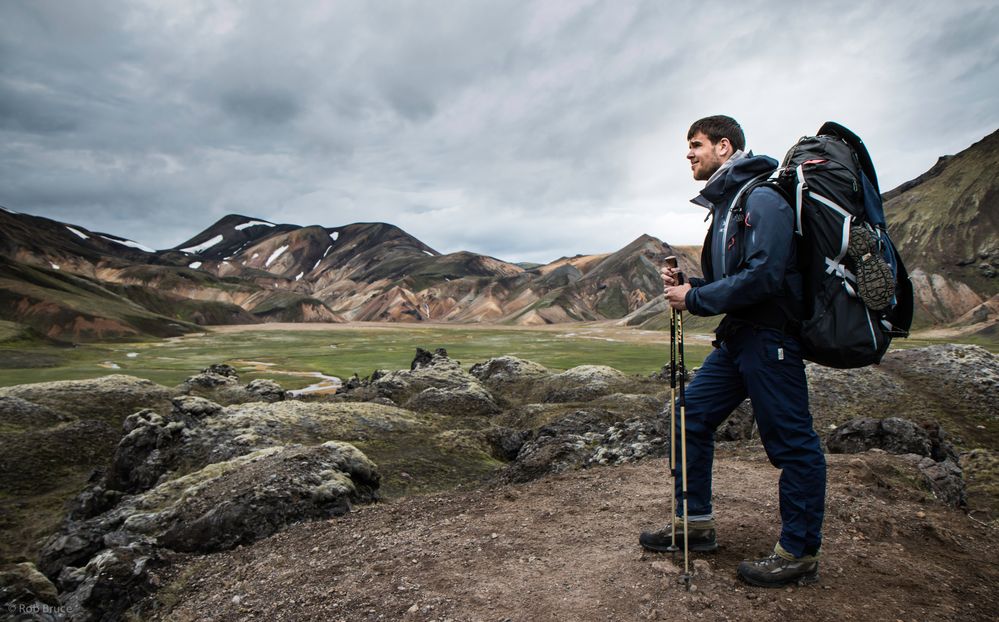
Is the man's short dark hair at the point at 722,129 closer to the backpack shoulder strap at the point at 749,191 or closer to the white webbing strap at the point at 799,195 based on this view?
the backpack shoulder strap at the point at 749,191

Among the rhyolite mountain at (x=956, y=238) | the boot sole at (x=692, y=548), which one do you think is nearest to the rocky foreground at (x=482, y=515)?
the boot sole at (x=692, y=548)

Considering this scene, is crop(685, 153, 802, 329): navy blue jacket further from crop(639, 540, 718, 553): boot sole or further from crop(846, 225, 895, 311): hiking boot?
crop(639, 540, 718, 553): boot sole

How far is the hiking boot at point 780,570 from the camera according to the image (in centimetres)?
521

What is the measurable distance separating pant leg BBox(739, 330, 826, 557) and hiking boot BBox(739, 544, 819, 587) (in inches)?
3.1

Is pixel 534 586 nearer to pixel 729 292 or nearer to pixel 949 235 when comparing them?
pixel 729 292

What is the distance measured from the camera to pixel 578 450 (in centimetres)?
1473

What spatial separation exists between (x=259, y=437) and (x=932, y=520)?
58.3 feet

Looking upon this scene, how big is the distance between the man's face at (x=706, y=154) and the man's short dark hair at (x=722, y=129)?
0.04 m

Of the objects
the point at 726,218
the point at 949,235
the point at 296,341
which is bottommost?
the point at 296,341

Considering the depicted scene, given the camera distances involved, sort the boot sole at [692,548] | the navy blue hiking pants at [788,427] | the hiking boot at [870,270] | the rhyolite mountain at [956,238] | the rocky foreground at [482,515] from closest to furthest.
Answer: the hiking boot at [870,270] → the navy blue hiking pants at [788,427] → the rocky foreground at [482,515] → the boot sole at [692,548] → the rhyolite mountain at [956,238]

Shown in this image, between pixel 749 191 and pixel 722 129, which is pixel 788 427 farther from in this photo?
pixel 722 129

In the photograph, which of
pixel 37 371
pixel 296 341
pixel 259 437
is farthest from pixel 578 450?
pixel 296 341

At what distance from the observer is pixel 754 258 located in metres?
5.09

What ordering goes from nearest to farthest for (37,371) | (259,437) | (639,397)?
1. (259,437)
2. (639,397)
3. (37,371)
